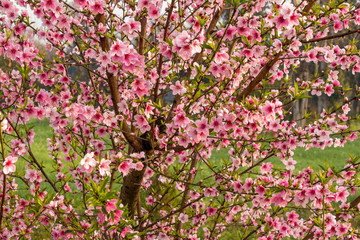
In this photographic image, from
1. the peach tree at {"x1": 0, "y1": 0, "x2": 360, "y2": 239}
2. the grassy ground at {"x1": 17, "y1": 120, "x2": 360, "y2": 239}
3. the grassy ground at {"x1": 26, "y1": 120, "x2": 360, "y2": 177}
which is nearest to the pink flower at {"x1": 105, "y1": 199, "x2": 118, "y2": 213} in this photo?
the peach tree at {"x1": 0, "y1": 0, "x2": 360, "y2": 239}

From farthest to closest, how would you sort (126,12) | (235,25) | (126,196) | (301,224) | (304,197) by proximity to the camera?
(301,224), (126,12), (126,196), (235,25), (304,197)

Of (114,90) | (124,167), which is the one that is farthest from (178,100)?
(124,167)

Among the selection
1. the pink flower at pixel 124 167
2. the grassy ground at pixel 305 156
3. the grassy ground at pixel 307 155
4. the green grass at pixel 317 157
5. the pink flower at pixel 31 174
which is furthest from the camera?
the green grass at pixel 317 157

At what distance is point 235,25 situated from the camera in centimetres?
272

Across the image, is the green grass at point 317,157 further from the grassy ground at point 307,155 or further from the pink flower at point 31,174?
the pink flower at point 31,174

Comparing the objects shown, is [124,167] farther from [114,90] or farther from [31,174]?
[31,174]

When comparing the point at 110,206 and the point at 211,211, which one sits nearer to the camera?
the point at 110,206

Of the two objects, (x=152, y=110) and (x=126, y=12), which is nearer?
(x=152, y=110)

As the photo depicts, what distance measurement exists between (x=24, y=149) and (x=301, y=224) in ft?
11.1

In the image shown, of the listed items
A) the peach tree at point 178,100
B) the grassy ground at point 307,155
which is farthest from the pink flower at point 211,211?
the grassy ground at point 307,155

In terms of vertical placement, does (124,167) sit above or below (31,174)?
below

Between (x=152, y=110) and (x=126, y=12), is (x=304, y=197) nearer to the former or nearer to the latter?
(x=152, y=110)

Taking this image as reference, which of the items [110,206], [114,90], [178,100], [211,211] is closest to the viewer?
[110,206]

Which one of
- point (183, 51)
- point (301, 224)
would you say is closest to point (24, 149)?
point (183, 51)
